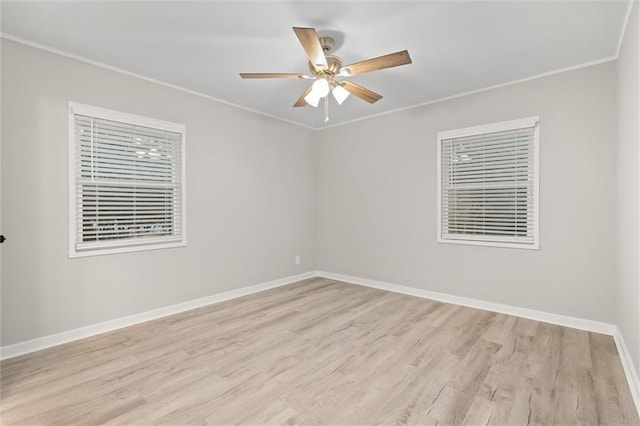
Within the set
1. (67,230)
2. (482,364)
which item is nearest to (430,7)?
(482,364)

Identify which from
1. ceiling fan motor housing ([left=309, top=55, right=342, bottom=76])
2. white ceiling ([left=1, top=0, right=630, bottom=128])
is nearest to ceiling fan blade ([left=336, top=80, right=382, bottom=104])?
ceiling fan motor housing ([left=309, top=55, right=342, bottom=76])

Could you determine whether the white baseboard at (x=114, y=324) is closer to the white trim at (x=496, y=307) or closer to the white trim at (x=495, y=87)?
the white trim at (x=496, y=307)

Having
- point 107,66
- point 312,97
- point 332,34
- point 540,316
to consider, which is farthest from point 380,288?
point 107,66

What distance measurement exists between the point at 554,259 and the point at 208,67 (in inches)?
159

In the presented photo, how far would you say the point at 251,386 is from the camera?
216cm

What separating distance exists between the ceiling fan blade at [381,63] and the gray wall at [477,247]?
1.96 meters

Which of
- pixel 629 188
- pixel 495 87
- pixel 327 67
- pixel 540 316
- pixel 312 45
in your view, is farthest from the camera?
pixel 495 87

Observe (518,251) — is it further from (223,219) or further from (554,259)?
(223,219)

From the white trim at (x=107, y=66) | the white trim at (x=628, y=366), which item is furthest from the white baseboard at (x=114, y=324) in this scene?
the white trim at (x=628, y=366)

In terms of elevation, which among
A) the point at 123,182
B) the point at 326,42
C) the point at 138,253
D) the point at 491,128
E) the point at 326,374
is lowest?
the point at 326,374

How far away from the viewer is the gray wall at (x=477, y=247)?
3.03 m

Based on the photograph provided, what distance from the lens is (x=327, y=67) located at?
8.28 ft

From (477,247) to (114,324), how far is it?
4.09 metres

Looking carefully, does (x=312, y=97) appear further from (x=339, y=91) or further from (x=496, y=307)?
(x=496, y=307)
